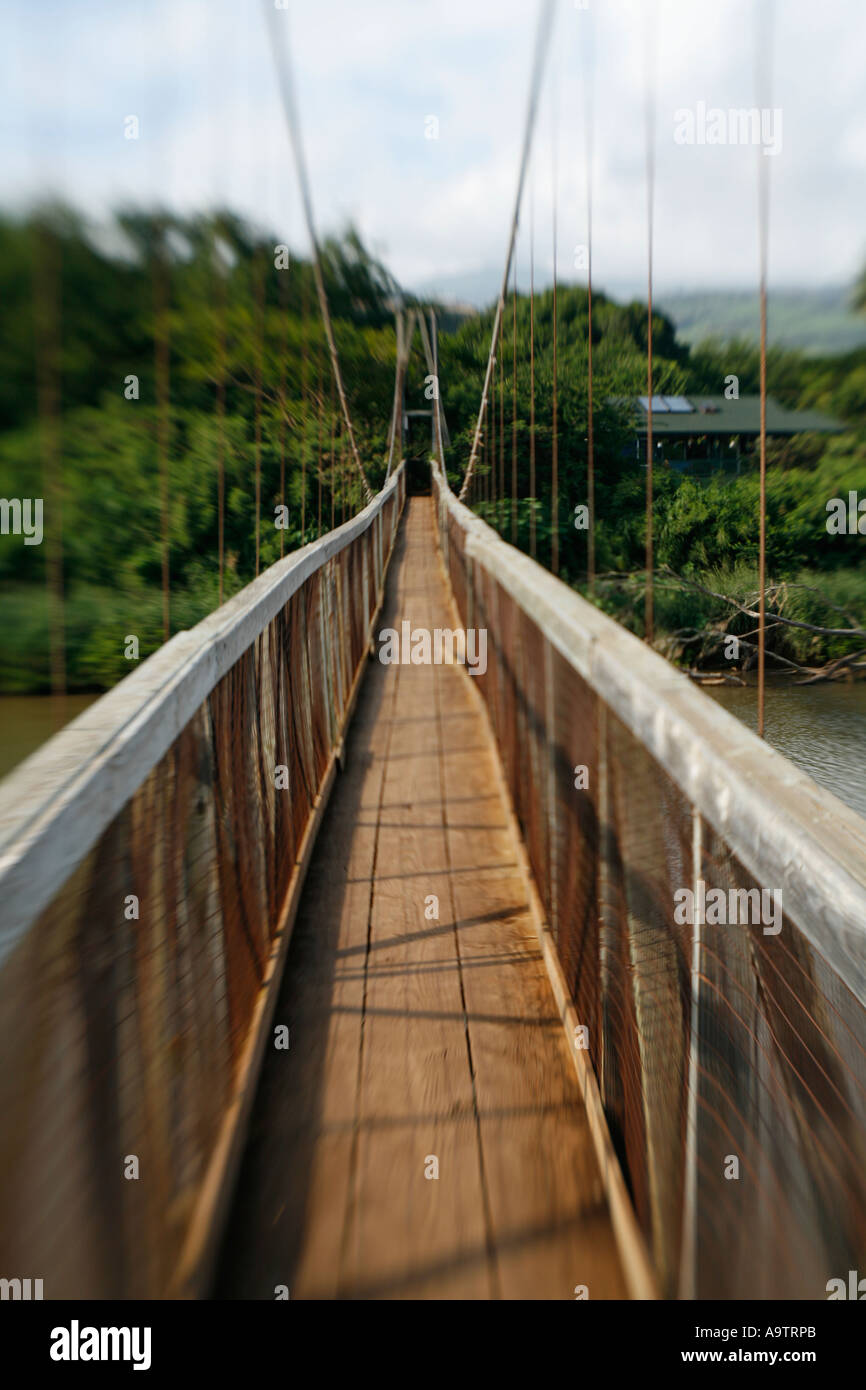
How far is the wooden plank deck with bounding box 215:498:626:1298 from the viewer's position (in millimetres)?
1382

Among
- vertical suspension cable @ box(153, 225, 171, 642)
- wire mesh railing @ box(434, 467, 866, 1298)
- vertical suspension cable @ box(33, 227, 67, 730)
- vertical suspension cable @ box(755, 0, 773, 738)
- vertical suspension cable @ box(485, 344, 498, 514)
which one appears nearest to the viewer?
wire mesh railing @ box(434, 467, 866, 1298)

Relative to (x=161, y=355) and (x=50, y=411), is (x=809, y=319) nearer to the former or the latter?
(x=161, y=355)

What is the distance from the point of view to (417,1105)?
1.74 m

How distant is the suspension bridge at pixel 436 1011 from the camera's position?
0.84m

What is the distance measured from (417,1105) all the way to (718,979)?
2.82 feet

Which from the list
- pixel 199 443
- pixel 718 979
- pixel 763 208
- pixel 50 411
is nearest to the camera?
pixel 718 979

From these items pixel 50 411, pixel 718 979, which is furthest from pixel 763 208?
pixel 718 979

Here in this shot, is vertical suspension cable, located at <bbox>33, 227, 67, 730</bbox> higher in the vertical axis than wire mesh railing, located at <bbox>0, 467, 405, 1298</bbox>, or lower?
higher

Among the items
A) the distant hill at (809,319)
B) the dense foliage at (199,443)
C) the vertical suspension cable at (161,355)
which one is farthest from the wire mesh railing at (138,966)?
the distant hill at (809,319)

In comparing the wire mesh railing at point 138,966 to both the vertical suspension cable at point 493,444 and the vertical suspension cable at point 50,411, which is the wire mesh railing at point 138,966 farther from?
the vertical suspension cable at point 493,444

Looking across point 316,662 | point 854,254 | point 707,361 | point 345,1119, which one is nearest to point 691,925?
point 345,1119

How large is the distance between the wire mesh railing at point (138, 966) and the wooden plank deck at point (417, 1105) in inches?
4.3

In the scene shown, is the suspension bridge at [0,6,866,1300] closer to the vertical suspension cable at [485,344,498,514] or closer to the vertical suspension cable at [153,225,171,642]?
the vertical suspension cable at [153,225,171,642]

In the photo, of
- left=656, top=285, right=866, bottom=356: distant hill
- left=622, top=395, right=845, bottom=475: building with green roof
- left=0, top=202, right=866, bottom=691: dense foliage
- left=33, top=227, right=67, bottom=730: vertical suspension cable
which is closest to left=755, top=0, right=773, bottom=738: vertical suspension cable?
left=656, top=285, right=866, bottom=356: distant hill
